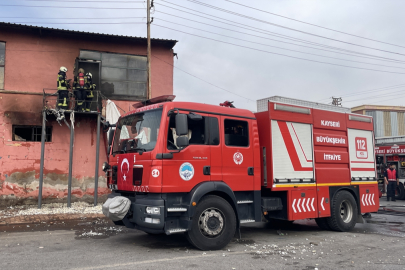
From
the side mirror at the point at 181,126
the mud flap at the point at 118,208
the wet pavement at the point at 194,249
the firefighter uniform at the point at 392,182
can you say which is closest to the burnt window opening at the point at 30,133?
the wet pavement at the point at 194,249

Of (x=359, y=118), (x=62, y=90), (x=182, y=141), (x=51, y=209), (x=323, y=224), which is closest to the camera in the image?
(x=182, y=141)

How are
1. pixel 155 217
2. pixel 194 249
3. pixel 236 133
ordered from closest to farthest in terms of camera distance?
1. pixel 155 217
2. pixel 194 249
3. pixel 236 133

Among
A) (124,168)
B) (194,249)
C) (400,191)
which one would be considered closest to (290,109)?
(194,249)

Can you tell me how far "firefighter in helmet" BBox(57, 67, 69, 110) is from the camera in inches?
475

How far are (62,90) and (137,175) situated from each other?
763 centimetres

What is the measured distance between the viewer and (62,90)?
1210 cm

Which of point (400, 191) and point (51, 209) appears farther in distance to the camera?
point (400, 191)

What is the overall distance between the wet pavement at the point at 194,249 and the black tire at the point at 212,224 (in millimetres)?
183

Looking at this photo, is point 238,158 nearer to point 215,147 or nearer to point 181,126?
point 215,147

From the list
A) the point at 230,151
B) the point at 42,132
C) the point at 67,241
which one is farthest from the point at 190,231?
the point at 42,132

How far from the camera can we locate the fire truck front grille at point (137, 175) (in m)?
5.89

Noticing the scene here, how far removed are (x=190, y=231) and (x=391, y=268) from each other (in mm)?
3154

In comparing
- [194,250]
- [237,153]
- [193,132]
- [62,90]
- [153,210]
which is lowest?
[194,250]

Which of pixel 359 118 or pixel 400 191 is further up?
pixel 359 118
